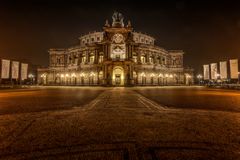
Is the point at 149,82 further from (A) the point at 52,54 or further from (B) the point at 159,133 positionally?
(B) the point at 159,133

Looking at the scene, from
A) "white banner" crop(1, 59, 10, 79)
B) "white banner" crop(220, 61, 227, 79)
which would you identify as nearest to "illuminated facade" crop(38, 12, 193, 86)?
"white banner" crop(1, 59, 10, 79)

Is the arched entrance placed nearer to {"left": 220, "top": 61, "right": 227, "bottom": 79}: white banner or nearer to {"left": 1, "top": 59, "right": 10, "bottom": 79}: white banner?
{"left": 220, "top": 61, "right": 227, "bottom": 79}: white banner

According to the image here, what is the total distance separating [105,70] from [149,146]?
39.8 metres

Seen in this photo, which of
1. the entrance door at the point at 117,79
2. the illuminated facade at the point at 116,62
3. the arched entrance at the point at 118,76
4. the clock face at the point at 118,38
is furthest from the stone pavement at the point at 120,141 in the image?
the clock face at the point at 118,38

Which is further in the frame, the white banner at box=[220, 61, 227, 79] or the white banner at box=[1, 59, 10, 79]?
the white banner at box=[220, 61, 227, 79]

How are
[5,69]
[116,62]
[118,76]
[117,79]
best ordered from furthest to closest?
[118,76] → [117,79] → [116,62] → [5,69]

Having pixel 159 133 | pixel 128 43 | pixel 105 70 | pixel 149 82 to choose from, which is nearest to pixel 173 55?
pixel 149 82

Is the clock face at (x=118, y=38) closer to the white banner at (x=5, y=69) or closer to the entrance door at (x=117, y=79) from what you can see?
the entrance door at (x=117, y=79)

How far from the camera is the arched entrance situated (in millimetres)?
43156

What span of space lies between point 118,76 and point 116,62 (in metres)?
4.46

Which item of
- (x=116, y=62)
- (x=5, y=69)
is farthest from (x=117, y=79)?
(x=5, y=69)

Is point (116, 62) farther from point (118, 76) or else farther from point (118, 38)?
point (118, 38)

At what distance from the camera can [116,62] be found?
42469mm

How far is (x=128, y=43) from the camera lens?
44688 millimetres
